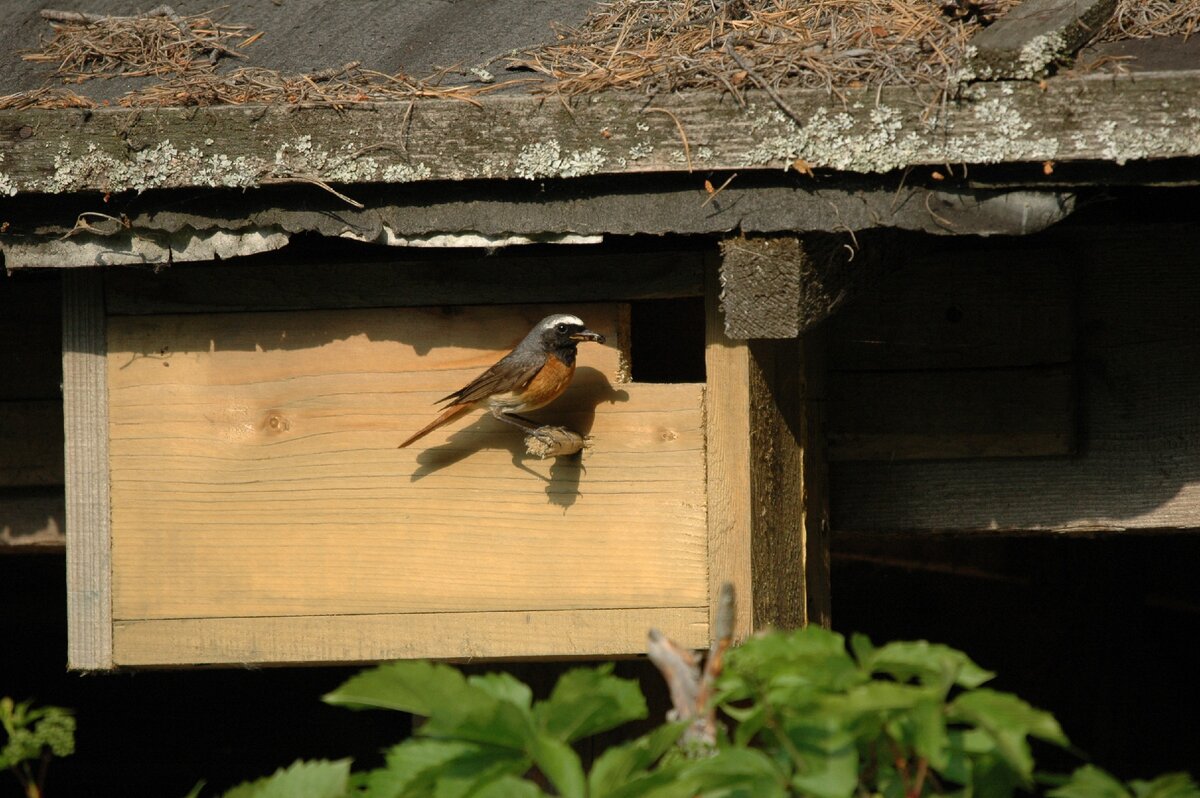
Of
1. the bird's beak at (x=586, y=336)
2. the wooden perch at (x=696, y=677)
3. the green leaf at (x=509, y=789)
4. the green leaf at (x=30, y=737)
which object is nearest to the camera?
the green leaf at (x=509, y=789)

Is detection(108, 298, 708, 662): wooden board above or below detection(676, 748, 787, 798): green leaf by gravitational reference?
above

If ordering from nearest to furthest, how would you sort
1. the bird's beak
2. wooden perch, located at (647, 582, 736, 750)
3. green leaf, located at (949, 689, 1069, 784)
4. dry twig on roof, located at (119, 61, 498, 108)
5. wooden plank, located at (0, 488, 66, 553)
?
green leaf, located at (949, 689, 1069, 784)
wooden perch, located at (647, 582, 736, 750)
dry twig on roof, located at (119, 61, 498, 108)
the bird's beak
wooden plank, located at (0, 488, 66, 553)

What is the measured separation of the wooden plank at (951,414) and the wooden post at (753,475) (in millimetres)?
474

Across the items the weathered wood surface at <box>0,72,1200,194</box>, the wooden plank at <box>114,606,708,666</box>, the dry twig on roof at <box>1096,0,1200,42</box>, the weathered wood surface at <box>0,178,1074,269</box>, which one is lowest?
the wooden plank at <box>114,606,708,666</box>

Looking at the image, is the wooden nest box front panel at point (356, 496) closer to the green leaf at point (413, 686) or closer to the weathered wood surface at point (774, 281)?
the weathered wood surface at point (774, 281)

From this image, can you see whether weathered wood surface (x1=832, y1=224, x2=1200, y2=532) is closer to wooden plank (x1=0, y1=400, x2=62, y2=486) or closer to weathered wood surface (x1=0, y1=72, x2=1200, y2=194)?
weathered wood surface (x1=0, y1=72, x2=1200, y2=194)

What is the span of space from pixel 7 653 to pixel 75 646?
3.04 meters

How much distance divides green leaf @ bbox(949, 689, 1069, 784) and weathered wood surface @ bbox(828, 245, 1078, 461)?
220 cm

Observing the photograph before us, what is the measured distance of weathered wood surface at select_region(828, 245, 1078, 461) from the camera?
12.0 feet

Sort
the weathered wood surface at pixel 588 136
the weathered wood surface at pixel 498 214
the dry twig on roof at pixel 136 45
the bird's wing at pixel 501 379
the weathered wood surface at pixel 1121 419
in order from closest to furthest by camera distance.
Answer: the weathered wood surface at pixel 588 136, the weathered wood surface at pixel 498 214, the bird's wing at pixel 501 379, the dry twig on roof at pixel 136 45, the weathered wood surface at pixel 1121 419

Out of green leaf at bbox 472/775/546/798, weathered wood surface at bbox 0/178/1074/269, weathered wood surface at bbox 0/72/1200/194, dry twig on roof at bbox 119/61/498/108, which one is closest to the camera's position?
green leaf at bbox 472/775/546/798

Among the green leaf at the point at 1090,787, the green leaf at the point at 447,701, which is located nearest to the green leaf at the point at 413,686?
the green leaf at the point at 447,701

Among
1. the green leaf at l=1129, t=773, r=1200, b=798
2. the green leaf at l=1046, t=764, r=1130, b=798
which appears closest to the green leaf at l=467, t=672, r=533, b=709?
the green leaf at l=1046, t=764, r=1130, b=798

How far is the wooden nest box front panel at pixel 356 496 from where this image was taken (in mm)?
3176
